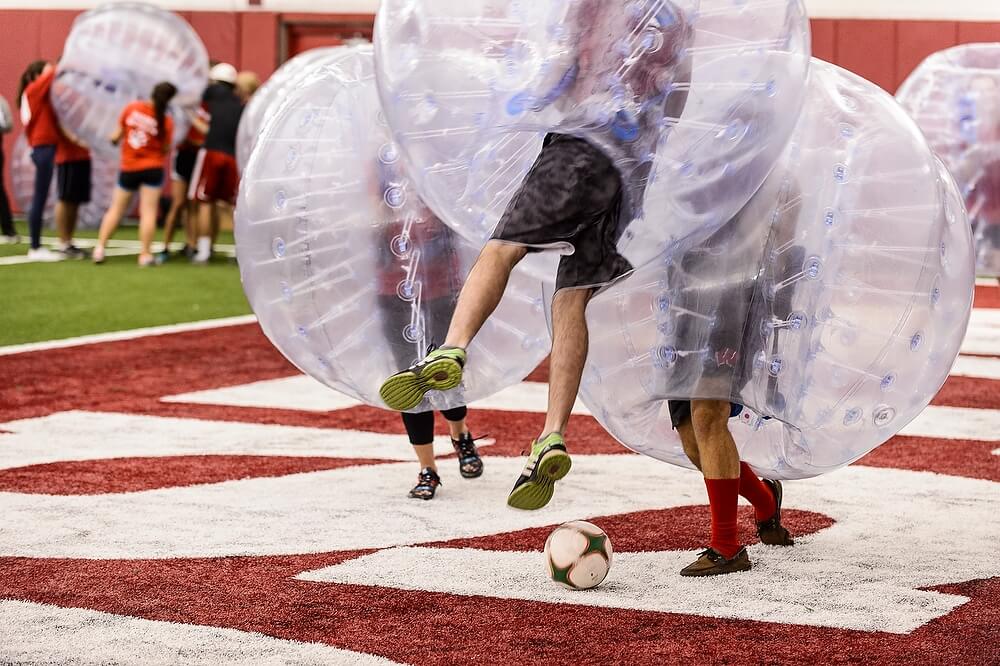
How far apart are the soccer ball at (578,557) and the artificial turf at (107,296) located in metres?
5.75

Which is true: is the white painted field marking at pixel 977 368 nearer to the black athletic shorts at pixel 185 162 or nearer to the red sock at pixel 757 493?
the red sock at pixel 757 493

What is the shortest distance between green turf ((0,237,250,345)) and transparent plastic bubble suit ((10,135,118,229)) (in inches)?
115

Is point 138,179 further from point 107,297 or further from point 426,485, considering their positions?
point 426,485

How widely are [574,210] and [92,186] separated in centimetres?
1394

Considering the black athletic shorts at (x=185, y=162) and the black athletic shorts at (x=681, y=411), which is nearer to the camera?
the black athletic shorts at (x=681, y=411)

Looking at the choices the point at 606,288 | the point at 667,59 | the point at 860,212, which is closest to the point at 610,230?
the point at 606,288

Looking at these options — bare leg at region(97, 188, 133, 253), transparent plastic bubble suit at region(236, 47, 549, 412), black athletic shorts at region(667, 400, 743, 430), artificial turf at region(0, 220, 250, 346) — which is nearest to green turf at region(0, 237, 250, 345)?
artificial turf at region(0, 220, 250, 346)

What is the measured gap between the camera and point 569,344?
3797 millimetres

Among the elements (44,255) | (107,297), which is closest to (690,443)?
(107,297)

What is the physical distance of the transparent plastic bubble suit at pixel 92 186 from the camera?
16703 millimetres

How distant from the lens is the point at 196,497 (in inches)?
200

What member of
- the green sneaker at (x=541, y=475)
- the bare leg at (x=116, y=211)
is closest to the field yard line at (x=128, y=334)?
the bare leg at (x=116, y=211)

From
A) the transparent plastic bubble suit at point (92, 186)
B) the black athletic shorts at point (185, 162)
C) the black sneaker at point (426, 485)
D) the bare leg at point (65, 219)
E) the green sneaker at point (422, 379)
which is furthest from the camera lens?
the transparent plastic bubble suit at point (92, 186)

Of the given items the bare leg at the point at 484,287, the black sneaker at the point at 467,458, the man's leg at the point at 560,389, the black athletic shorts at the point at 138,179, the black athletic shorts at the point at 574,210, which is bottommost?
the black athletic shorts at the point at 138,179
